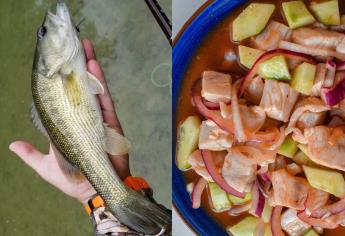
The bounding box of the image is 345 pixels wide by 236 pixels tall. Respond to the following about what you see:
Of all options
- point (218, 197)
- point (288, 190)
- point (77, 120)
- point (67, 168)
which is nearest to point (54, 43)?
point (77, 120)

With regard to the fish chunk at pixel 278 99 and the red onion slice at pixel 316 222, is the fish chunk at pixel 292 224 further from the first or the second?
the fish chunk at pixel 278 99

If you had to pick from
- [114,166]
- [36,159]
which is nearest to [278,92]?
[114,166]

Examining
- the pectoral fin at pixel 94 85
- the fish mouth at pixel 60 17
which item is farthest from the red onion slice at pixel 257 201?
the fish mouth at pixel 60 17

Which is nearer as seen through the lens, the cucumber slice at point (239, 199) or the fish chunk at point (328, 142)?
the fish chunk at point (328, 142)

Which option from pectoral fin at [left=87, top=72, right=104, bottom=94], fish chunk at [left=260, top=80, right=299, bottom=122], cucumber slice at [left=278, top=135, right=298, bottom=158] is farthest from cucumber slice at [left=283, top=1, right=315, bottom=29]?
pectoral fin at [left=87, top=72, right=104, bottom=94]

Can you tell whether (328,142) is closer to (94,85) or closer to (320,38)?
(320,38)

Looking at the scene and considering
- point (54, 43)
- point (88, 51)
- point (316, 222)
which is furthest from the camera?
point (88, 51)
